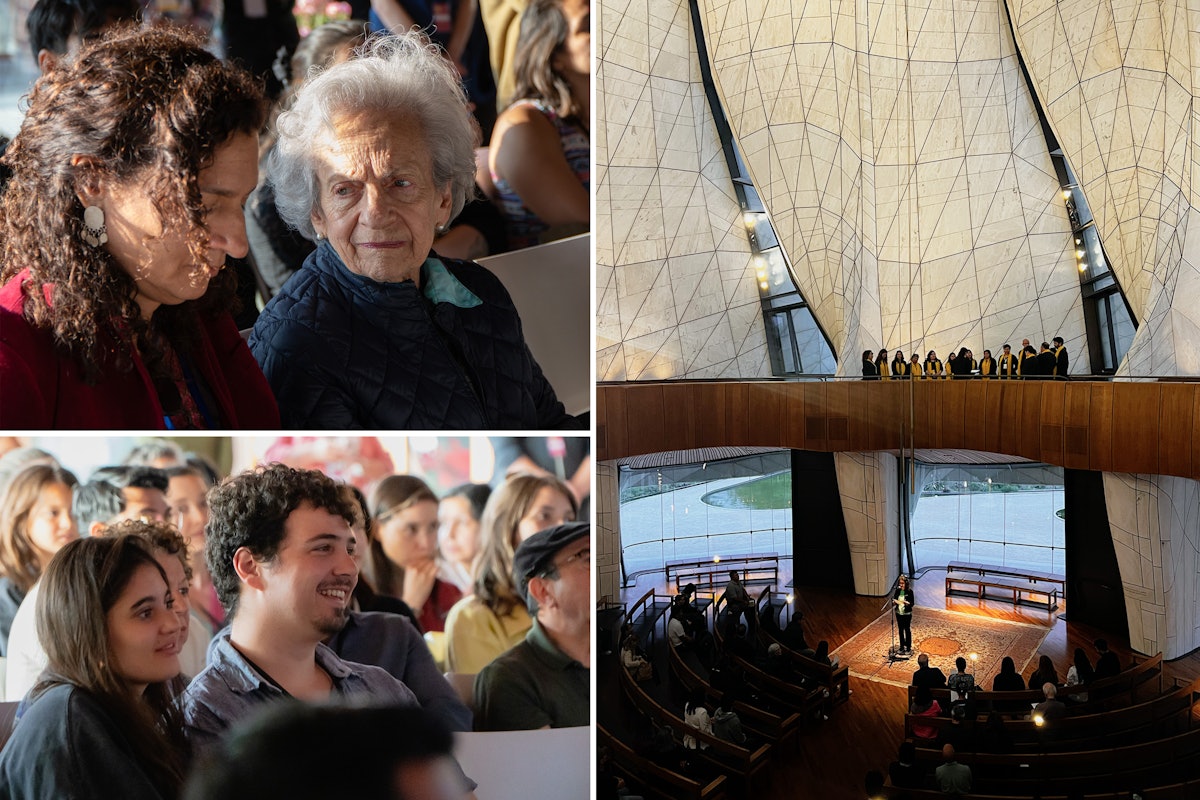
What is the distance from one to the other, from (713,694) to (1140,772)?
9.56 ft

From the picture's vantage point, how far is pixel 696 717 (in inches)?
223

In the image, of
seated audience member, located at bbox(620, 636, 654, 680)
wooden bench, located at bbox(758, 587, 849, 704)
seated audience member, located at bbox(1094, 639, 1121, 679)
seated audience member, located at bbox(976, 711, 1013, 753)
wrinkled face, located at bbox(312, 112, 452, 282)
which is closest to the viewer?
wrinkled face, located at bbox(312, 112, 452, 282)

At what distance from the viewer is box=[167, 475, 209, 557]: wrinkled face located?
209 centimetres

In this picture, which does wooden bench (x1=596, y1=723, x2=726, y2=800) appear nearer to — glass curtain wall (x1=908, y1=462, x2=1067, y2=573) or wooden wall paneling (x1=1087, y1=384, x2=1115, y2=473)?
glass curtain wall (x1=908, y1=462, x2=1067, y2=573)

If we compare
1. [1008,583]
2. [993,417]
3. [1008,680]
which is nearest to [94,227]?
[1008,680]

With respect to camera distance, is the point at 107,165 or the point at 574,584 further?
the point at 574,584

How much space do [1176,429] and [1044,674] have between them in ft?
6.79

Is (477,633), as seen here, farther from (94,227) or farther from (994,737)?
(994,737)

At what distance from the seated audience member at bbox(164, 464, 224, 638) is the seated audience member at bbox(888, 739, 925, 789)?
5.07 meters

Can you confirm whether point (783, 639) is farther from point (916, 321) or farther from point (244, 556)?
point (244, 556)

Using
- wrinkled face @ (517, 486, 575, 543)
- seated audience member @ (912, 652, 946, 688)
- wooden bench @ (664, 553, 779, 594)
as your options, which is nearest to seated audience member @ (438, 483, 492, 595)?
wrinkled face @ (517, 486, 575, 543)

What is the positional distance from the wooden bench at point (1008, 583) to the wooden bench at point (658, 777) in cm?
239

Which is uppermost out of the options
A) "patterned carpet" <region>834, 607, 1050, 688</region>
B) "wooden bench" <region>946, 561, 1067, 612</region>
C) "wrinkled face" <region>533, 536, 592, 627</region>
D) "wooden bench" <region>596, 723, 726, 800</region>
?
"wrinkled face" <region>533, 536, 592, 627</region>

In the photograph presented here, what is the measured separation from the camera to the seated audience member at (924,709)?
6.05m
